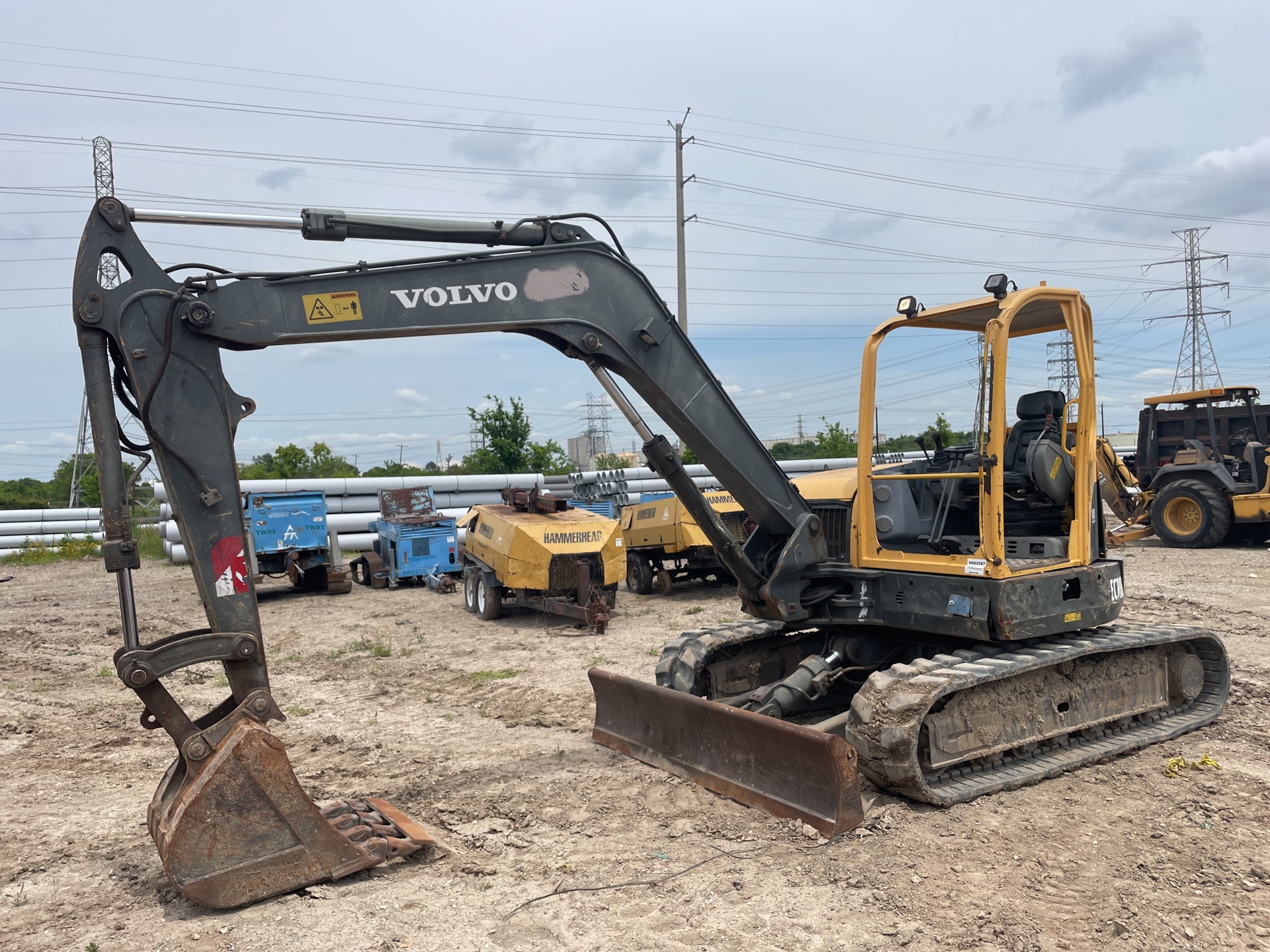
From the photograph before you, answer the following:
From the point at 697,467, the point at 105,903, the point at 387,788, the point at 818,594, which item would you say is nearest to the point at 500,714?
the point at 387,788

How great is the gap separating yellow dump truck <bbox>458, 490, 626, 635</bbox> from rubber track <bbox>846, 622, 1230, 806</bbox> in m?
6.56

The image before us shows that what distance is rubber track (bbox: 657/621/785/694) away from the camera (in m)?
6.70

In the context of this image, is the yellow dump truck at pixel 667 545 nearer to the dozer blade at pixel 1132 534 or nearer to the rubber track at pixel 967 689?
the rubber track at pixel 967 689

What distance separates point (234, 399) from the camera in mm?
4734

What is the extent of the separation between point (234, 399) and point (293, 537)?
40.3 ft

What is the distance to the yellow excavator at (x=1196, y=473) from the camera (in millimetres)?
16359

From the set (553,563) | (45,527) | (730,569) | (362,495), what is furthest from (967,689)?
(45,527)

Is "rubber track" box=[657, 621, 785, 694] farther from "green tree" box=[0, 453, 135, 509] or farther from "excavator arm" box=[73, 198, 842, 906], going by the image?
"green tree" box=[0, 453, 135, 509]

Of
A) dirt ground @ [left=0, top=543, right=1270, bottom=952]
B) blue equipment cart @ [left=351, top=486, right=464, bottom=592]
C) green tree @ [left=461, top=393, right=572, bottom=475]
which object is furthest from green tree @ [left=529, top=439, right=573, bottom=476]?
dirt ground @ [left=0, top=543, right=1270, bottom=952]

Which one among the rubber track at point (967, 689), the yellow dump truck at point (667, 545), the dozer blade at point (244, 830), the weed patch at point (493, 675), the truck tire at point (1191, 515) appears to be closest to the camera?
the dozer blade at point (244, 830)

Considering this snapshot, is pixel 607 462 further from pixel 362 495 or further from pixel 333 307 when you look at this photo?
pixel 333 307

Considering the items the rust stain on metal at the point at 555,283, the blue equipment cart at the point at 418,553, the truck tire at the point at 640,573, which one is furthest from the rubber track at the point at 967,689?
the blue equipment cart at the point at 418,553

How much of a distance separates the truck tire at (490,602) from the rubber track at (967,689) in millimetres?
8367

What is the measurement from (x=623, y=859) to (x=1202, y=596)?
34.2 ft
